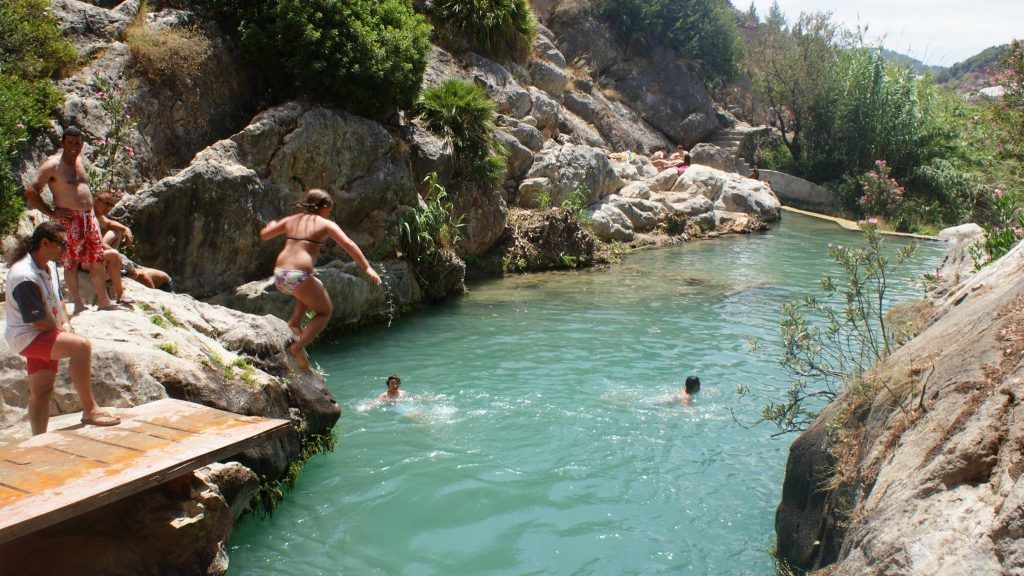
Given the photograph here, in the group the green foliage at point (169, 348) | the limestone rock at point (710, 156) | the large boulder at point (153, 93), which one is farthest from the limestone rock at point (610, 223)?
the green foliage at point (169, 348)

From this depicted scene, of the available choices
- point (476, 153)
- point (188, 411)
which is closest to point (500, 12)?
point (476, 153)

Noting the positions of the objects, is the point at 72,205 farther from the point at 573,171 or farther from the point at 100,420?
the point at 573,171

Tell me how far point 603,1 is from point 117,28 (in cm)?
2897

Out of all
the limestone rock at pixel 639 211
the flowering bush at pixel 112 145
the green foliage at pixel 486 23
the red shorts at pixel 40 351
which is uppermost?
the green foliage at pixel 486 23

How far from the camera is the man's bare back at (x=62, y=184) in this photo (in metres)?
7.93

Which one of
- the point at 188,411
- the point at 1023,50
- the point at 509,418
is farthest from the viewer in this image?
the point at 1023,50

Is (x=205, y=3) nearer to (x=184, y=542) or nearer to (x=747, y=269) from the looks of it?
(x=184, y=542)

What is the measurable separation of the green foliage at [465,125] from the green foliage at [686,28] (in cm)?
2360

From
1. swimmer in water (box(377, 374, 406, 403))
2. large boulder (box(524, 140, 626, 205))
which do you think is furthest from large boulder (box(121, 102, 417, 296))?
large boulder (box(524, 140, 626, 205))

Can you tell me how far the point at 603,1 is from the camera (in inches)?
1510

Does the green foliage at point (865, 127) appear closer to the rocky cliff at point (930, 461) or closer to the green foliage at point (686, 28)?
the green foliage at point (686, 28)

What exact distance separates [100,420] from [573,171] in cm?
1777

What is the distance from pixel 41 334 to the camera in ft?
17.9

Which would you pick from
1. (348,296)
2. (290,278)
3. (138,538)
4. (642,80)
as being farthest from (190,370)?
(642,80)
